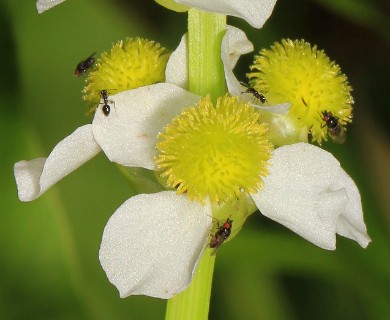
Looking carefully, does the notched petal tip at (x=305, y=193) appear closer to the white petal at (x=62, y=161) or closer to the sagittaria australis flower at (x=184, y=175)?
the sagittaria australis flower at (x=184, y=175)

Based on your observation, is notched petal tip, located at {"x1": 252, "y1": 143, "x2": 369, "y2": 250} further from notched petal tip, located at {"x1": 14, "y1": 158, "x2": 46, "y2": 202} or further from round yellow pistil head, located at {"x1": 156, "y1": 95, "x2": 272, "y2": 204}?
notched petal tip, located at {"x1": 14, "y1": 158, "x2": 46, "y2": 202}

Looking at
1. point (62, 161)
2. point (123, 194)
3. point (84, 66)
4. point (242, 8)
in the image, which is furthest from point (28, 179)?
point (123, 194)

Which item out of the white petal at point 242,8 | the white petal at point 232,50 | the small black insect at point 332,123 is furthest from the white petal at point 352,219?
the white petal at point 242,8

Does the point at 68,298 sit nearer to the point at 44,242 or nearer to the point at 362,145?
the point at 44,242

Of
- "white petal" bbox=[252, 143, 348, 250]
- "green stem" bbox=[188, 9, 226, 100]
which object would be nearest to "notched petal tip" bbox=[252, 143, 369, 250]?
"white petal" bbox=[252, 143, 348, 250]

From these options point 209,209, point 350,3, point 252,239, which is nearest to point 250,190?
point 209,209

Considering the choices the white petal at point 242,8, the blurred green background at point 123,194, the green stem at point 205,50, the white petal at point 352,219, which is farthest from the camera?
the blurred green background at point 123,194
